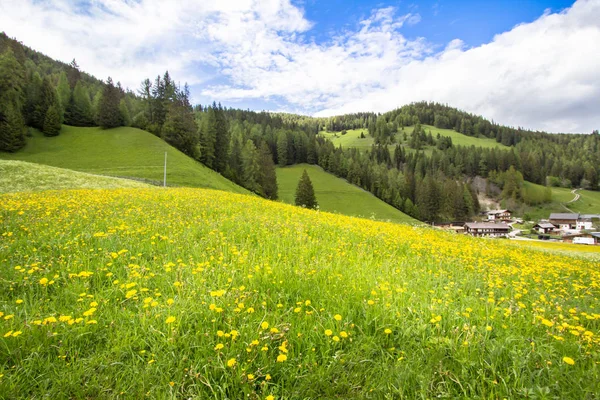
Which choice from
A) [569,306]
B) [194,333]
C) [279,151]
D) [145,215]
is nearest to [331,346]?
[194,333]

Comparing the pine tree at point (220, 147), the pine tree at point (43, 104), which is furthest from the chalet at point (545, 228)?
the pine tree at point (43, 104)

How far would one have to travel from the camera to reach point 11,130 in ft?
167

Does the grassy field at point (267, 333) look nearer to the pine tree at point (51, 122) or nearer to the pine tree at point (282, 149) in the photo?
the pine tree at point (51, 122)

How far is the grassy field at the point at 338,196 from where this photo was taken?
88.4m

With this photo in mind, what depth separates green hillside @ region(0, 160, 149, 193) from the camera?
972 inches

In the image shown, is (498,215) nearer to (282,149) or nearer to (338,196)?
(338,196)

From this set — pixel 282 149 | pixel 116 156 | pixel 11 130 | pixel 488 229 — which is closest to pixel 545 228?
pixel 488 229

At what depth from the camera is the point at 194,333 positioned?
3.05 metres

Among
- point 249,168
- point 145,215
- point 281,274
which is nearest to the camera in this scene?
point 281,274

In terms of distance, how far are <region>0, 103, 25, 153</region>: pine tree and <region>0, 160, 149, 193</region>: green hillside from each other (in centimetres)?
3220

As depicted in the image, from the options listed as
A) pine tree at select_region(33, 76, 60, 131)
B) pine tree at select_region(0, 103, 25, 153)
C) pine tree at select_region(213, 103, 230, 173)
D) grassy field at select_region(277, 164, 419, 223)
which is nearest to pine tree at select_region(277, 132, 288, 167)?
grassy field at select_region(277, 164, 419, 223)

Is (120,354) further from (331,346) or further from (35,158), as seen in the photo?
(35,158)

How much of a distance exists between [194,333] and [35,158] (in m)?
66.6

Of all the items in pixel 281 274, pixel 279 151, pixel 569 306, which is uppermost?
pixel 279 151
